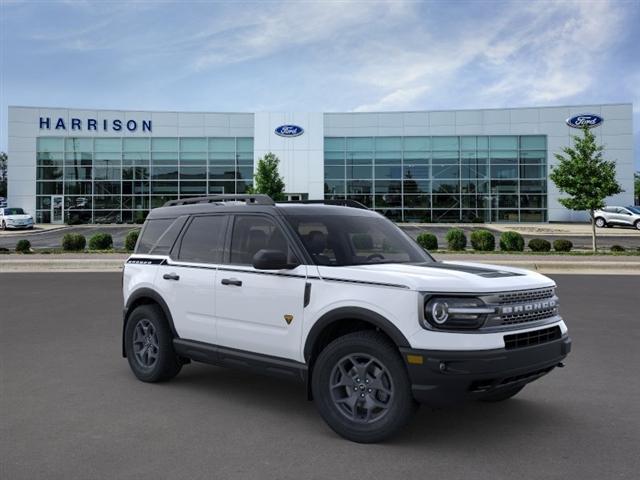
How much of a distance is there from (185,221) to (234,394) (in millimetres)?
1836

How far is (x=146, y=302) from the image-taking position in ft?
21.2

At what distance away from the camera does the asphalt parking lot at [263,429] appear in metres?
3.95

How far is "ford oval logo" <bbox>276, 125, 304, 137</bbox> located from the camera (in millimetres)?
49531

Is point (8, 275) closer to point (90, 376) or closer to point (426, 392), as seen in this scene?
point (90, 376)

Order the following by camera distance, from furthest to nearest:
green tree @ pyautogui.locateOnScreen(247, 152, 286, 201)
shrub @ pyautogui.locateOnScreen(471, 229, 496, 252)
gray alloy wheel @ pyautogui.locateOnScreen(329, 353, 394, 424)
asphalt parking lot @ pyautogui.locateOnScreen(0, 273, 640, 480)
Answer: green tree @ pyautogui.locateOnScreen(247, 152, 286, 201)
shrub @ pyautogui.locateOnScreen(471, 229, 496, 252)
gray alloy wheel @ pyautogui.locateOnScreen(329, 353, 394, 424)
asphalt parking lot @ pyautogui.locateOnScreen(0, 273, 640, 480)

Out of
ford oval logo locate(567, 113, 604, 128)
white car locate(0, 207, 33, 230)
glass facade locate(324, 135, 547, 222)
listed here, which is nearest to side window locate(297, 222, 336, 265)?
white car locate(0, 207, 33, 230)

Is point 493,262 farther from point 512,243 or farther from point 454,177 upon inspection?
point 454,177

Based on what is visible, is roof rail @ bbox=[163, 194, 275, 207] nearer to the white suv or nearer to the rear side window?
the white suv

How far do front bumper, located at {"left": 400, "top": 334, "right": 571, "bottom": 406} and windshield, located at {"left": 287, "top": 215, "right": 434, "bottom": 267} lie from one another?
116cm

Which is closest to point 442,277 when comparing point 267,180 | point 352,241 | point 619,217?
point 352,241

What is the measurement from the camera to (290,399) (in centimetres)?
563

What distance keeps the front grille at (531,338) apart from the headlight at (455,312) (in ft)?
0.87

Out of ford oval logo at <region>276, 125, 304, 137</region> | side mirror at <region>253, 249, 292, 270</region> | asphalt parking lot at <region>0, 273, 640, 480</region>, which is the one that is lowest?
asphalt parking lot at <region>0, 273, 640, 480</region>

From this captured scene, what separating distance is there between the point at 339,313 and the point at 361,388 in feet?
1.88
